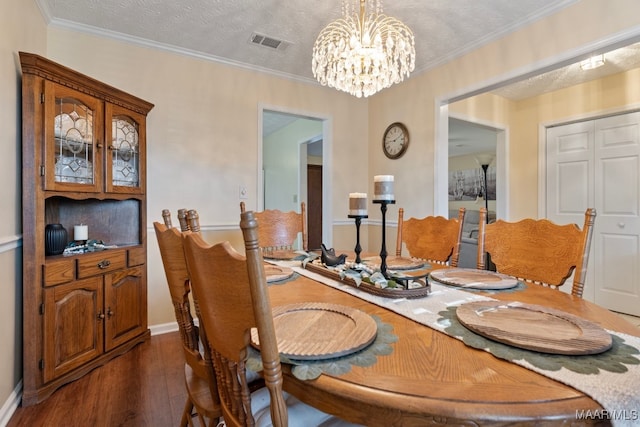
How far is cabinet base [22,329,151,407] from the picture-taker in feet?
5.58

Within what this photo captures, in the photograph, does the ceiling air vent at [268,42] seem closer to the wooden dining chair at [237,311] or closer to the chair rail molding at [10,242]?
the chair rail molding at [10,242]

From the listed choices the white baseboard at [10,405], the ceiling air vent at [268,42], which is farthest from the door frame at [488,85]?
the white baseboard at [10,405]

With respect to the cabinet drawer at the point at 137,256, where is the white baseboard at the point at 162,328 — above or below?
below

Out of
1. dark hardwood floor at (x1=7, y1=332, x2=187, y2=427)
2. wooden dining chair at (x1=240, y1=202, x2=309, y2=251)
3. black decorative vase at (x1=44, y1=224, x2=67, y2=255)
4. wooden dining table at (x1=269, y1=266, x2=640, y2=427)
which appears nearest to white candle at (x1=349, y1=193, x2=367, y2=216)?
wooden dining table at (x1=269, y1=266, x2=640, y2=427)

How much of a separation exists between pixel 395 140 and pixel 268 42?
162 centimetres

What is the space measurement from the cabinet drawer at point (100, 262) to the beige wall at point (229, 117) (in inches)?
11.5

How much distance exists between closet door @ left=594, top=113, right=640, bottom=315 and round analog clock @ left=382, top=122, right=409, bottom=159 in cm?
205

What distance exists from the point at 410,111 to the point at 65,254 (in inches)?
124

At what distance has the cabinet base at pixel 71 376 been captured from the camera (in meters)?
1.70

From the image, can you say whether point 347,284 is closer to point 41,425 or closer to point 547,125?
point 41,425

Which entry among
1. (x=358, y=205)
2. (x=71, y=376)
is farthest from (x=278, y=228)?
(x=71, y=376)

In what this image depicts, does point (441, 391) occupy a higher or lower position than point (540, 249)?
lower

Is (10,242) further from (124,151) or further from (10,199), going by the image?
(124,151)

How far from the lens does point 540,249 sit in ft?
4.78
